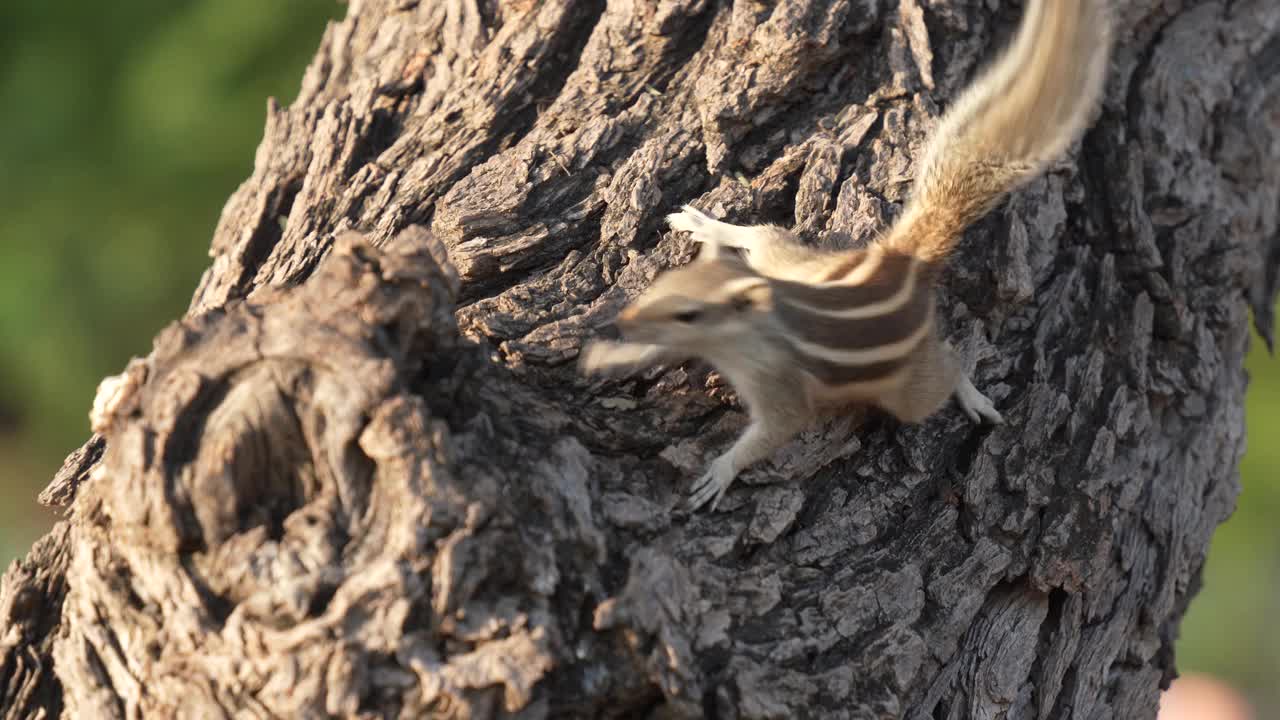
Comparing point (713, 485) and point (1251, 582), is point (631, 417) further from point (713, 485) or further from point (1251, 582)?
point (1251, 582)

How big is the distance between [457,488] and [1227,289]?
234cm

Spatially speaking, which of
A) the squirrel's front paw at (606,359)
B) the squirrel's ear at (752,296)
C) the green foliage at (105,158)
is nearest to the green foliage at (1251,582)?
the squirrel's ear at (752,296)

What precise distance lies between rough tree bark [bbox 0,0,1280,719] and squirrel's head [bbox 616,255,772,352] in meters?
0.11

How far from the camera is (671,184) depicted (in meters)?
2.67

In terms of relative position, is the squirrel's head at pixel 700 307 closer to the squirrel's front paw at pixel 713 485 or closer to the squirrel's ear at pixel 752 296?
the squirrel's ear at pixel 752 296

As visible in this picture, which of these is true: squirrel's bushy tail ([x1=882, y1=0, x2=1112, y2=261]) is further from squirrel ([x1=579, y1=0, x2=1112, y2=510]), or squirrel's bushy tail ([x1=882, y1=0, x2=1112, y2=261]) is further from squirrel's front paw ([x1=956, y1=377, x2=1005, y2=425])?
squirrel's front paw ([x1=956, y1=377, x2=1005, y2=425])

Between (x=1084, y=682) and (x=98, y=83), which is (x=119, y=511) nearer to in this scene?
Answer: (x=1084, y=682)

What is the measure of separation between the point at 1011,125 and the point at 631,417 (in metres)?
1.20

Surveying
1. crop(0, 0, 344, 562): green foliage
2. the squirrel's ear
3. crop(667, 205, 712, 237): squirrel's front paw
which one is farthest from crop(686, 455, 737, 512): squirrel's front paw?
crop(0, 0, 344, 562): green foliage

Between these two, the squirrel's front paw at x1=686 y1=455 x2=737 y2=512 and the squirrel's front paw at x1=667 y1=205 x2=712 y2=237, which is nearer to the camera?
the squirrel's front paw at x1=686 y1=455 x2=737 y2=512

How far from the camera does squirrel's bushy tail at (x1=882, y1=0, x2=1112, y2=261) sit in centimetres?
260

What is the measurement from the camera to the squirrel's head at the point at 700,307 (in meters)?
2.28

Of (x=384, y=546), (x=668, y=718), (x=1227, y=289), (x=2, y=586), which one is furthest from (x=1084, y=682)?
(x=2, y=586)

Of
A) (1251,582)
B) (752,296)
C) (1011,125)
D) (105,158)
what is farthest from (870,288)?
(1251,582)
